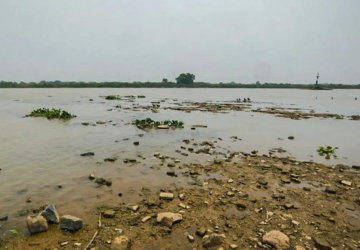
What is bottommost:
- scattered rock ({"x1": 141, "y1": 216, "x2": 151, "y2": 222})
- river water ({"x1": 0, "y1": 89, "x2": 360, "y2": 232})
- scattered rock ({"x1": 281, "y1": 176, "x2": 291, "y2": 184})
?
river water ({"x1": 0, "y1": 89, "x2": 360, "y2": 232})

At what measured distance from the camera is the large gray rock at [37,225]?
5670 millimetres

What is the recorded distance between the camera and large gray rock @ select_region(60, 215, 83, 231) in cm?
582

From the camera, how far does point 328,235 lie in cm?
587

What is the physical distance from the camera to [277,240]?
5.43 meters

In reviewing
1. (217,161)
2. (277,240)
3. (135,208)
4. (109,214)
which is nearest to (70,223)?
(109,214)

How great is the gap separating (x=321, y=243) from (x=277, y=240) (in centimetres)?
106

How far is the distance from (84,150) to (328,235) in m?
12.3

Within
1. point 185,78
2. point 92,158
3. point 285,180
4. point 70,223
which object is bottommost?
point 92,158

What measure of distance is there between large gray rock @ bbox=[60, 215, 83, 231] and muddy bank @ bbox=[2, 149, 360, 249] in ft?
0.52

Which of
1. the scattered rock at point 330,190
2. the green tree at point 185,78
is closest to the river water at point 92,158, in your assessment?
the scattered rock at point 330,190

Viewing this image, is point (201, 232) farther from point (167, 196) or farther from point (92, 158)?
point (92, 158)

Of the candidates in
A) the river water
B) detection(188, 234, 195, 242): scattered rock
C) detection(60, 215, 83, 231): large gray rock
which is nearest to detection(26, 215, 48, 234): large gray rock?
detection(60, 215, 83, 231): large gray rock

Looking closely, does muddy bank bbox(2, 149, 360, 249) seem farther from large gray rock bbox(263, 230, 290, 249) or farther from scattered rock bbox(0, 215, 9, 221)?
scattered rock bbox(0, 215, 9, 221)

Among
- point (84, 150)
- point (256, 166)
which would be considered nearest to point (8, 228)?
point (84, 150)
